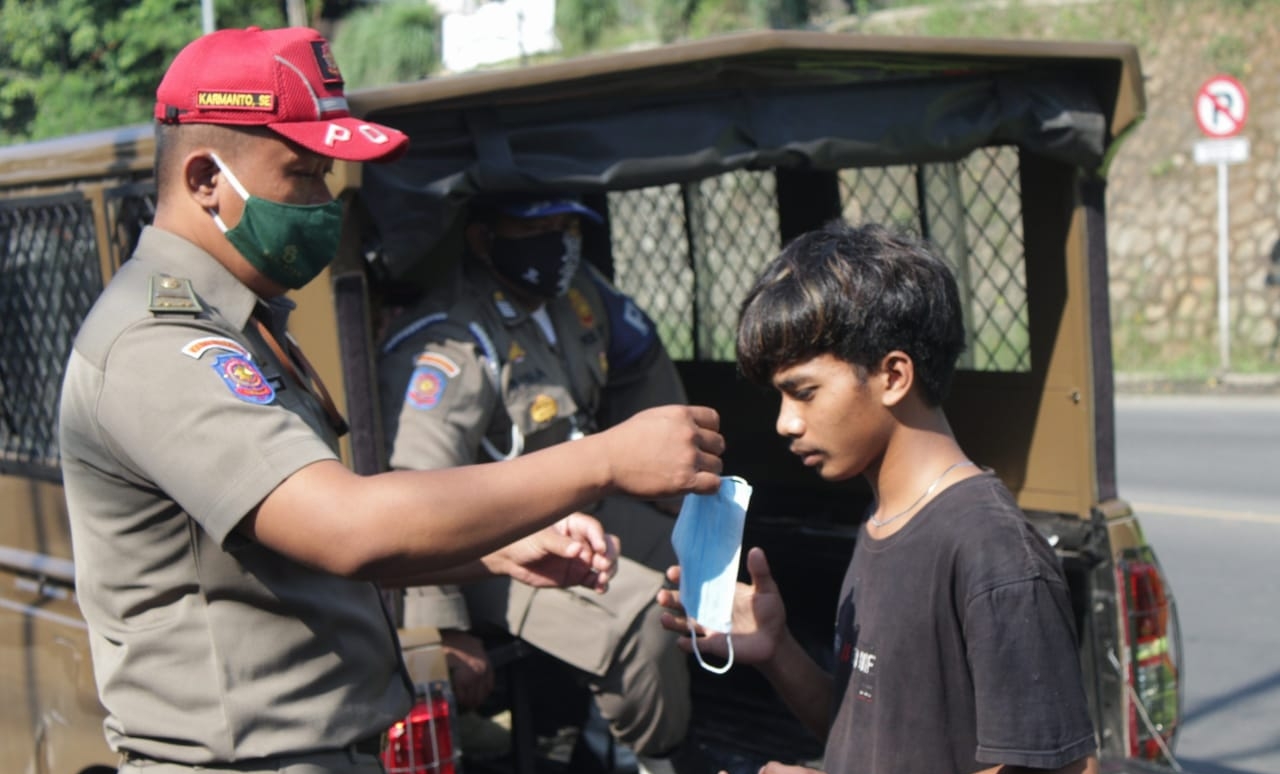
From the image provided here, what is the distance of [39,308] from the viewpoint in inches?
137

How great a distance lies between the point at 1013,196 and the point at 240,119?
7.66 ft

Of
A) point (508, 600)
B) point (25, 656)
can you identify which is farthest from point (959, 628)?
point (25, 656)

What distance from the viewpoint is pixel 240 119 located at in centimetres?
207

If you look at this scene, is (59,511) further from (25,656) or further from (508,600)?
(508,600)

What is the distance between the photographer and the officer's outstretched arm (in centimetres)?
180

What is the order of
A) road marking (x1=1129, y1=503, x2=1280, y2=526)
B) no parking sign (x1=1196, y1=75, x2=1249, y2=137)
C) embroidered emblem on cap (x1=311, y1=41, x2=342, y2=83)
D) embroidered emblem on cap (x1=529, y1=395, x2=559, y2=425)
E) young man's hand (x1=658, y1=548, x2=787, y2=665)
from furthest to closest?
1. no parking sign (x1=1196, y1=75, x2=1249, y2=137)
2. road marking (x1=1129, y1=503, x2=1280, y2=526)
3. embroidered emblem on cap (x1=529, y1=395, x2=559, y2=425)
4. young man's hand (x1=658, y1=548, x2=787, y2=665)
5. embroidered emblem on cap (x1=311, y1=41, x2=342, y2=83)

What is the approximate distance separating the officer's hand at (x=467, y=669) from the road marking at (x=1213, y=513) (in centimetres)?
652

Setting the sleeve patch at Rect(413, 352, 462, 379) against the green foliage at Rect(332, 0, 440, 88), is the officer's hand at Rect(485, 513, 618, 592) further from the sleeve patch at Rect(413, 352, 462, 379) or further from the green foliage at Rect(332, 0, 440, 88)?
the green foliage at Rect(332, 0, 440, 88)

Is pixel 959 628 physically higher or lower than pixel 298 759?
higher

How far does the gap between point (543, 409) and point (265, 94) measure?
1751 millimetres

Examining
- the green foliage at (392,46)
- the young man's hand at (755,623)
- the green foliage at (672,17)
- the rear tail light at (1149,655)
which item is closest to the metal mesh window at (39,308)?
the young man's hand at (755,623)

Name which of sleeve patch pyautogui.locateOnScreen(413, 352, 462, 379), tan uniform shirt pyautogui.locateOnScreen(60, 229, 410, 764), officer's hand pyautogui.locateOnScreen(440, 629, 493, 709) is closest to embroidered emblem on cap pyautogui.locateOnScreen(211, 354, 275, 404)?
tan uniform shirt pyautogui.locateOnScreen(60, 229, 410, 764)

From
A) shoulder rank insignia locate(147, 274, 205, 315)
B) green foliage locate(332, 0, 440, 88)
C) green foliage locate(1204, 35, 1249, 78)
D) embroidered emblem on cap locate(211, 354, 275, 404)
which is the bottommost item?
green foliage locate(1204, 35, 1249, 78)

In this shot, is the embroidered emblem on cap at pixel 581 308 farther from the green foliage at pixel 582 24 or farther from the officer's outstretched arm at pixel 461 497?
the green foliage at pixel 582 24
